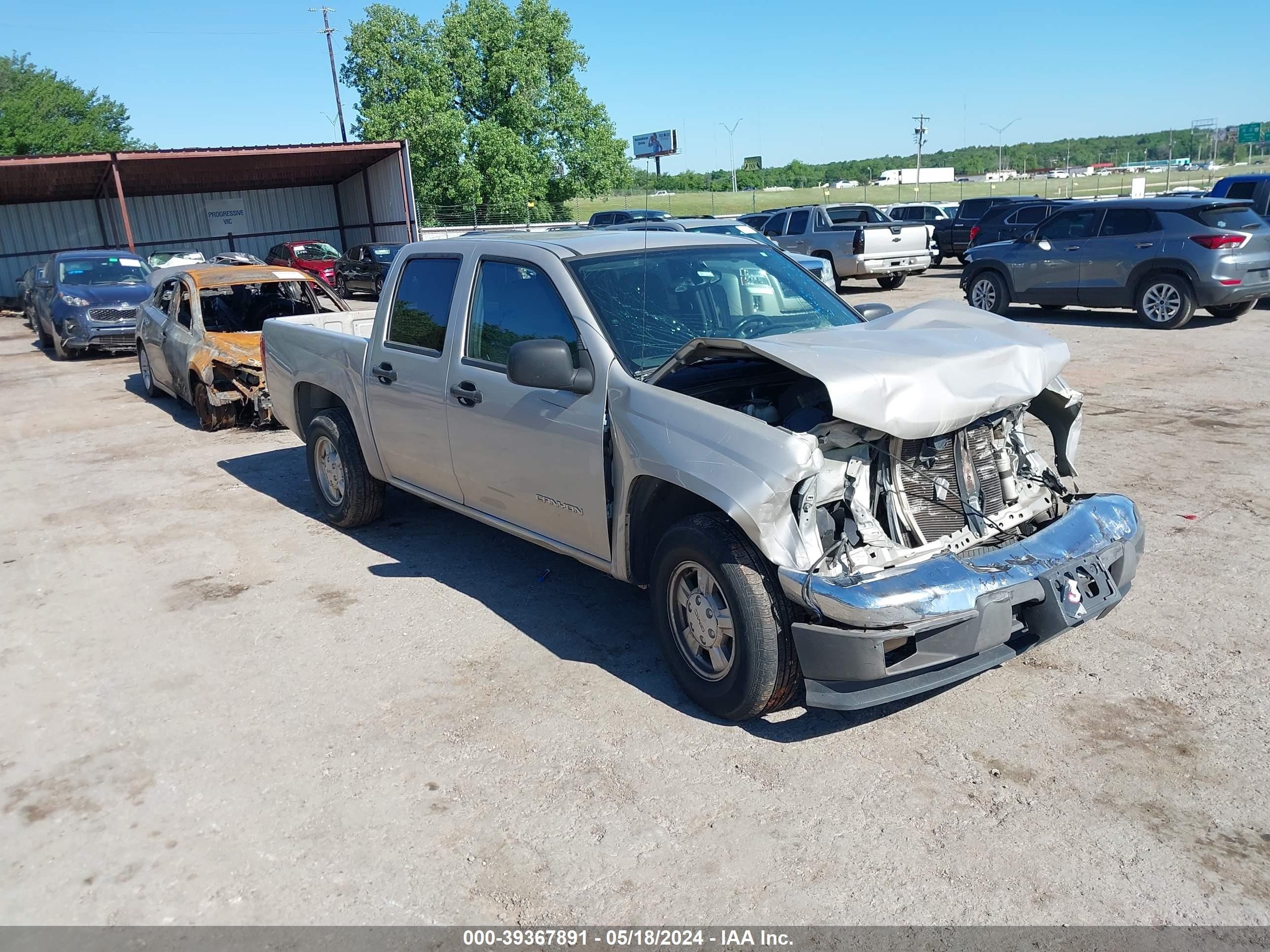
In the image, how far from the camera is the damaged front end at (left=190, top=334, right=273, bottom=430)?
10195mm

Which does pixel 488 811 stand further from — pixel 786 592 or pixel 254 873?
pixel 786 592

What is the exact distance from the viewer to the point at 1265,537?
589 centimetres

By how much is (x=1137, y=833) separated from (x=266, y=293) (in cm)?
1064

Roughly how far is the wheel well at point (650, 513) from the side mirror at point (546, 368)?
54 centimetres

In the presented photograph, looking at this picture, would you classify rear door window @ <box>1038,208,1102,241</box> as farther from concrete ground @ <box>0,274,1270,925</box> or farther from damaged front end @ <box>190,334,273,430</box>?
damaged front end @ <box>190,334,273,430</box>

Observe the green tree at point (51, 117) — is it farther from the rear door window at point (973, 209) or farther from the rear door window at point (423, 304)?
the rear door window at point (423, 304)

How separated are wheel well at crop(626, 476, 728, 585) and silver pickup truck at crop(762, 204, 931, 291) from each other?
1563 centimetres

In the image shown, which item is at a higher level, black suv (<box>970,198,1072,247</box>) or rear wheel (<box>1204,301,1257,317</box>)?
black suv (<box>970,198,1072,247</box>)

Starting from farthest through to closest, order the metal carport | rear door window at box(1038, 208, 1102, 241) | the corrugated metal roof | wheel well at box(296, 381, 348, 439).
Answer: the metal carport
the corrugated metal roof
rear door window at box(1038, 208, 1102, 241)
wheel well at box(296, 381, 348, 439)

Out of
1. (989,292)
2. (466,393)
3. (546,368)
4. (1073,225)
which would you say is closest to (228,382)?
(466,393)

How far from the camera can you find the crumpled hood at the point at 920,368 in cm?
373

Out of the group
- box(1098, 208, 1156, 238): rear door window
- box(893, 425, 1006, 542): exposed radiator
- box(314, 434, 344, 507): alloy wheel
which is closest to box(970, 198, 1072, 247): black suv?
box(1098, 208, 1156, 238): rear door window

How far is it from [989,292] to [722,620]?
14.0 m

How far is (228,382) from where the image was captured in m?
10.3
